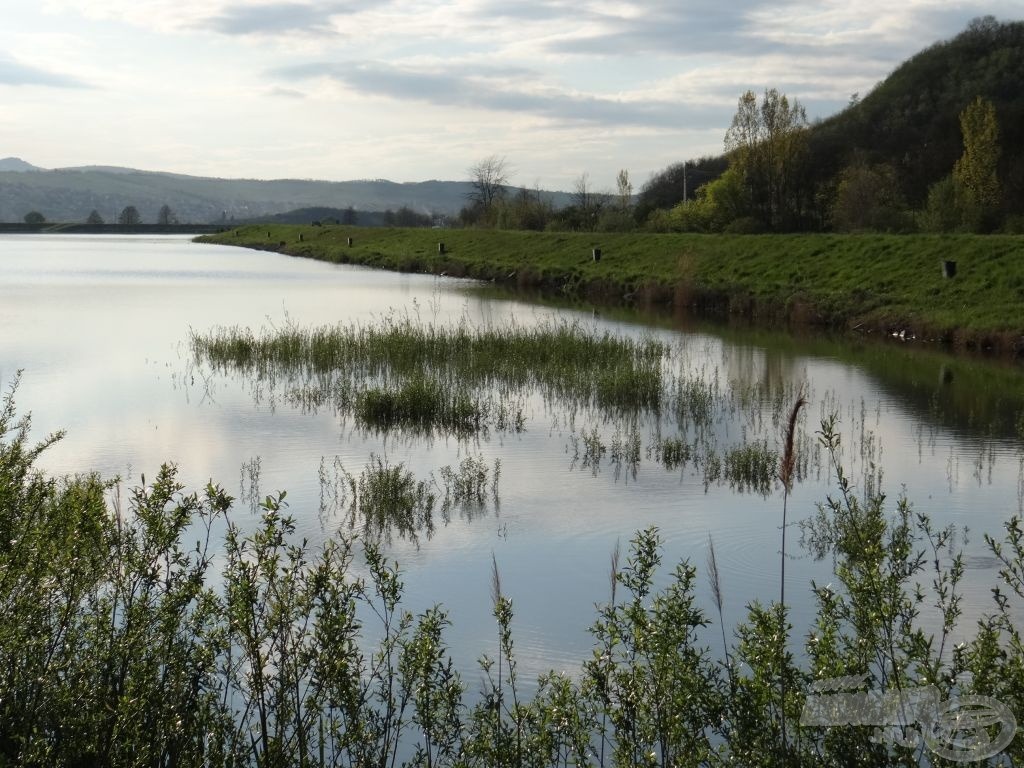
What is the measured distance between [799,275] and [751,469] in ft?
81.1

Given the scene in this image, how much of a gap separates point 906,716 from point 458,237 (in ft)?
197

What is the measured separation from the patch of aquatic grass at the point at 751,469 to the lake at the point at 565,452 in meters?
0.15

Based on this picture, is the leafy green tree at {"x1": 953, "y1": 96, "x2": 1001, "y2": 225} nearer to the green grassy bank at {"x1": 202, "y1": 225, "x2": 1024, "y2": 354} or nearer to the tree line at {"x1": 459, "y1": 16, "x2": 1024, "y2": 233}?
the tree line at {"x1": 459, "y1": 16, "x2": 1024, "y2": 233}

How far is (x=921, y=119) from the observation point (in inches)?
3538

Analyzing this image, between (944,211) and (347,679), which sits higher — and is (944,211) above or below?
above

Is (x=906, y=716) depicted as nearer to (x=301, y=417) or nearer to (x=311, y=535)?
(x=311, y=535)

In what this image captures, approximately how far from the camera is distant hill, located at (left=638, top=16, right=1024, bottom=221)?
77.8 meters

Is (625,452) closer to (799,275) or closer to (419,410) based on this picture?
(419,410)

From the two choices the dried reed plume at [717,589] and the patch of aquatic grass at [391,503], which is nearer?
the dried reed plume at [717,589]

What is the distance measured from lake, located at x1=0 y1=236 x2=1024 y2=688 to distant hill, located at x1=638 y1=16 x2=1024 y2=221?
1969 inches

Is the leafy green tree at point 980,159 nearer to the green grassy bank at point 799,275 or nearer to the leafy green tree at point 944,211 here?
the leafy green tree at point 944,211

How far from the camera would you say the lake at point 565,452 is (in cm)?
955

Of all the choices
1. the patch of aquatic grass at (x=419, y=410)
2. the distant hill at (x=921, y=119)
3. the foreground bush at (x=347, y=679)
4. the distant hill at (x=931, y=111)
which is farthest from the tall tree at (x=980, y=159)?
the foreground bush at (x=347, y=679)

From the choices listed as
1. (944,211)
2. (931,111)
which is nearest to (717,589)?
(944,211)
